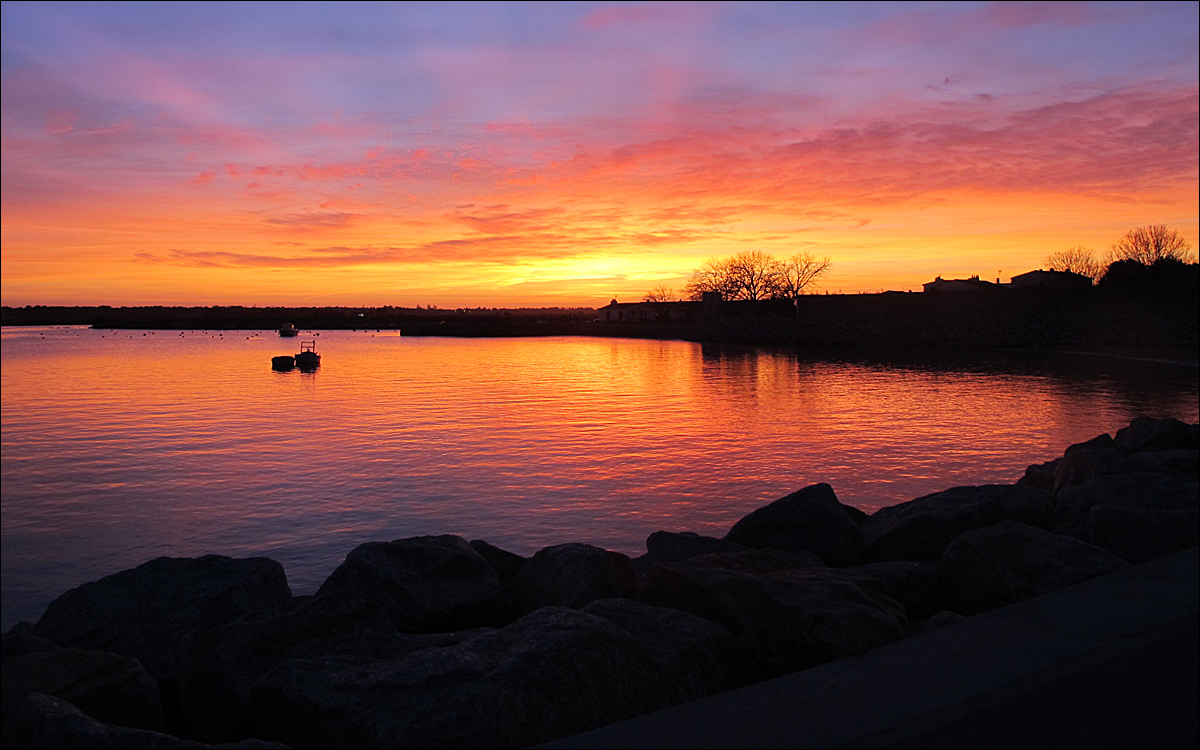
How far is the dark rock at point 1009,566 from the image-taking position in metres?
5.62

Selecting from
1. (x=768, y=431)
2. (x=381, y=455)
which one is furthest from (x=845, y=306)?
(x=381, y=455)

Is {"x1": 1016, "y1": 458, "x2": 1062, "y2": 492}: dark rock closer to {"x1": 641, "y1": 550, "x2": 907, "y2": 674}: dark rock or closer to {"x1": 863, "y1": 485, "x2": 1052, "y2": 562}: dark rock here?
{"x1": 863, "y1": 485, "x2": 1052, "y2": 562}: dark rock

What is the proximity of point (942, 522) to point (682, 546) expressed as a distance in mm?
2421

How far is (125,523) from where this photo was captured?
44.7ft

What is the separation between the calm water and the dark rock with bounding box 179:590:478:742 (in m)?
5.32

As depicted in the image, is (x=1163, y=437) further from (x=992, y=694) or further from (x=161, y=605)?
(x=161, y=605)

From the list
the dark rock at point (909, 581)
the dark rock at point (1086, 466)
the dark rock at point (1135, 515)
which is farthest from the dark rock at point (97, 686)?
the dark rock at point (1086, 466)

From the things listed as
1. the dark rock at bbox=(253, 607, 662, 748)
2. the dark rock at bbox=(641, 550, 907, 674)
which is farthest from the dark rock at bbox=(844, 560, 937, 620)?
the dark rock at bbox=(253, 607, 662, 748)

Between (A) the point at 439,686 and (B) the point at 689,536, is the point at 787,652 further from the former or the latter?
(B) the point at 689,536

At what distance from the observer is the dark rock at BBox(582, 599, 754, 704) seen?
13.5 ft

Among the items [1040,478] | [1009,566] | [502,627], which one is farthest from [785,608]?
[1040,478]

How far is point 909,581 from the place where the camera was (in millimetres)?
6074

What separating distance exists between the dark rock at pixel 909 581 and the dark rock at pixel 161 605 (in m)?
4.40

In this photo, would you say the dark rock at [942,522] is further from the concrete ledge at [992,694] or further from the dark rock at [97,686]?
the dark rock at [97,686]
